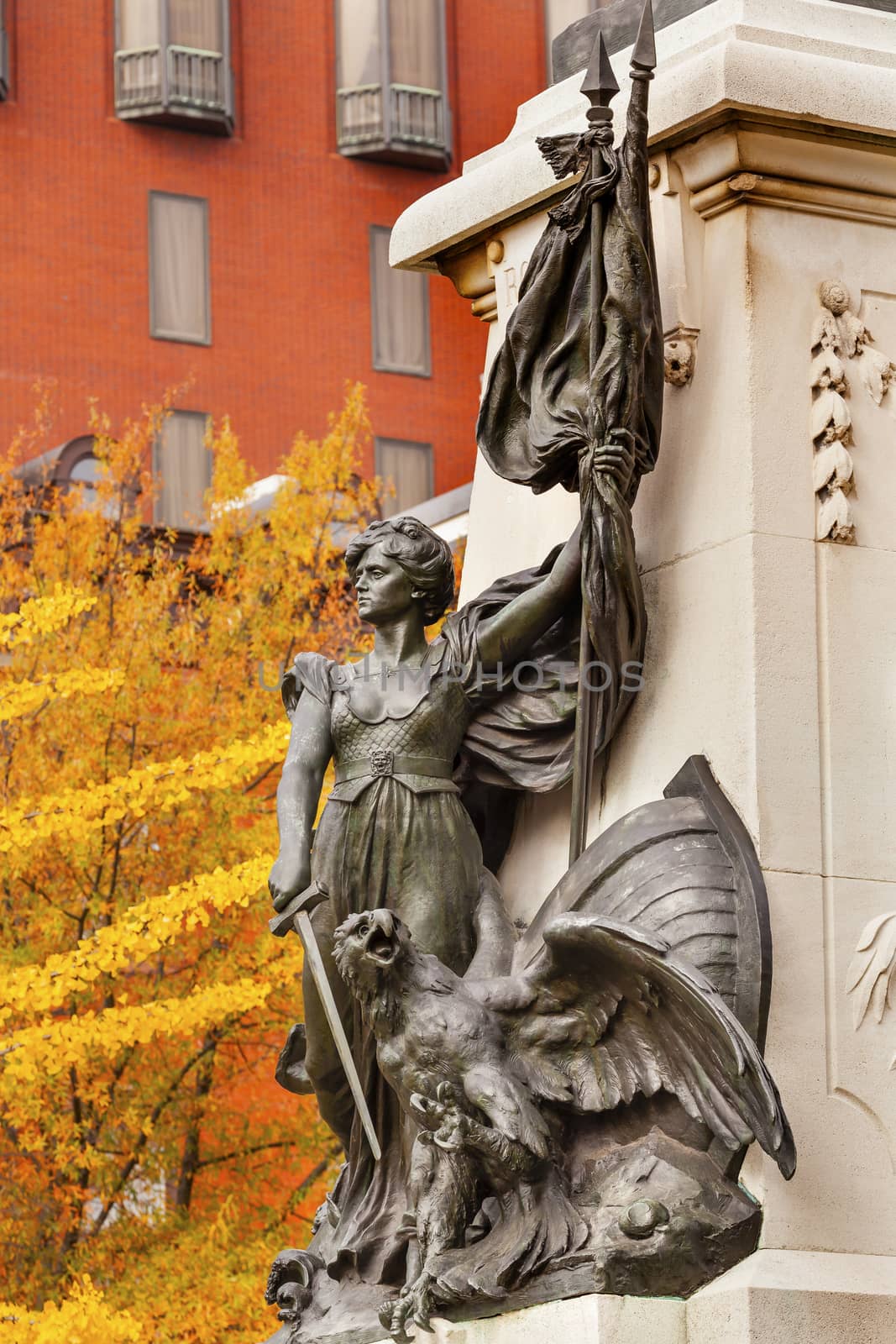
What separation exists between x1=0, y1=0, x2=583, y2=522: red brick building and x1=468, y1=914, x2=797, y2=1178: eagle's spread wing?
27.2 meters

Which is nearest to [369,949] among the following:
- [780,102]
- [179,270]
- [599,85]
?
[599,85]

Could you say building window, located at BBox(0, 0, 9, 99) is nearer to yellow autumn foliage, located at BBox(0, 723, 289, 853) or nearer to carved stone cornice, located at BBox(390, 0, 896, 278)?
yellow autumn foliage, located at BBox(0, 723, 289, 853)

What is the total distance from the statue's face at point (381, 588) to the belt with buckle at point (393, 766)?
0.41 meters

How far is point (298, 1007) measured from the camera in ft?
62.3

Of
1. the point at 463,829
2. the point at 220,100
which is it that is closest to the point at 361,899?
the point at 463,829

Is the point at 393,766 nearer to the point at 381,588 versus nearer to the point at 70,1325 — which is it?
the point at 381,588

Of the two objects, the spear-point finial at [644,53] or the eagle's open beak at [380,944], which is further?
the spear-point finial at [644,53]

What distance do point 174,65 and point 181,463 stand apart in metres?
5.49

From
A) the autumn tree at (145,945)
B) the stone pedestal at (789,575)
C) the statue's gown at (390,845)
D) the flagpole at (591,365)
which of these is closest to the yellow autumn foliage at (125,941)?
the autumn tree at (145,945)

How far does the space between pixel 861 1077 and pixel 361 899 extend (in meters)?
1.54

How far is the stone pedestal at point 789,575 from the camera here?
7.15 meters

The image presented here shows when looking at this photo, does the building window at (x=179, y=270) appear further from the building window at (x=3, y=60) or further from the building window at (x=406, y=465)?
the building window at (x=406, y=465)

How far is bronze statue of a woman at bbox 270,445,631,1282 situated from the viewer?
7.82 m

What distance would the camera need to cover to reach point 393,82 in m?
38.4
